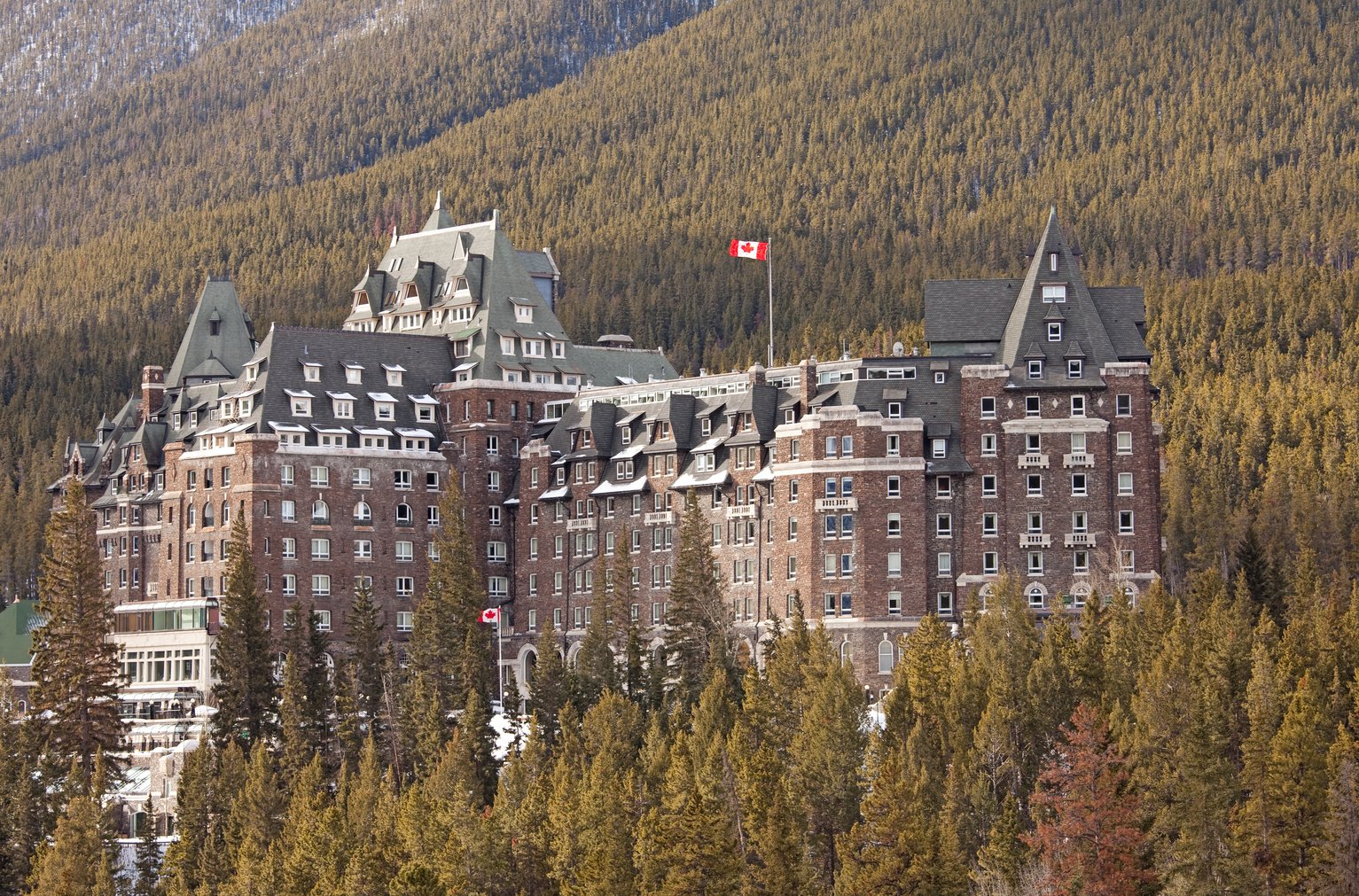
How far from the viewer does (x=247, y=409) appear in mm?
174625

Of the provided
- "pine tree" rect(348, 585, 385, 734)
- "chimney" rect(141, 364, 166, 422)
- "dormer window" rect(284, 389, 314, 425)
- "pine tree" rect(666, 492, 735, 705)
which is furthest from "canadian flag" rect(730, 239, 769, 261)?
"chimney" rect(141, 364, 166, 422)

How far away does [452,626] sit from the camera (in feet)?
519

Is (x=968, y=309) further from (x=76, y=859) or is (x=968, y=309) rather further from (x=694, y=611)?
(x=76, y=859)

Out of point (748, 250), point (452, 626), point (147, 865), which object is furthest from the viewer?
point (748, 250)

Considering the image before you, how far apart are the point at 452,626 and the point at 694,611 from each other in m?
17.1

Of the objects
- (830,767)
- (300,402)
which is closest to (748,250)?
(300,402)

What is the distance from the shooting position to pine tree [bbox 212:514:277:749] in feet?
501

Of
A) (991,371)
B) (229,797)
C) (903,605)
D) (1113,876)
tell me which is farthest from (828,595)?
(1113,876)

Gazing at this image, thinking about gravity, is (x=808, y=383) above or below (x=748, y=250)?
below

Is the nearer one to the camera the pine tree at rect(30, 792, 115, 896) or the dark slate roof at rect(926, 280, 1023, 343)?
the pine tree at rect(30, 792, 115, 896)

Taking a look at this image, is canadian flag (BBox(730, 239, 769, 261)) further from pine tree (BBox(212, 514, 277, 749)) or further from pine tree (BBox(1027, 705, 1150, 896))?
pine tree (BBox(1027, 705, 1150, 896))

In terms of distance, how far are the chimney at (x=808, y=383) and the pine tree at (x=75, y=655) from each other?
45812 mm

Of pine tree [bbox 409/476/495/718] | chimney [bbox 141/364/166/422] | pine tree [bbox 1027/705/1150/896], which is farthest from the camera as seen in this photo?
chimney [bbox 141/364/166/422]

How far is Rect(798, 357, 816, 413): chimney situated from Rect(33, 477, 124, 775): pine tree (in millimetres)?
45812
